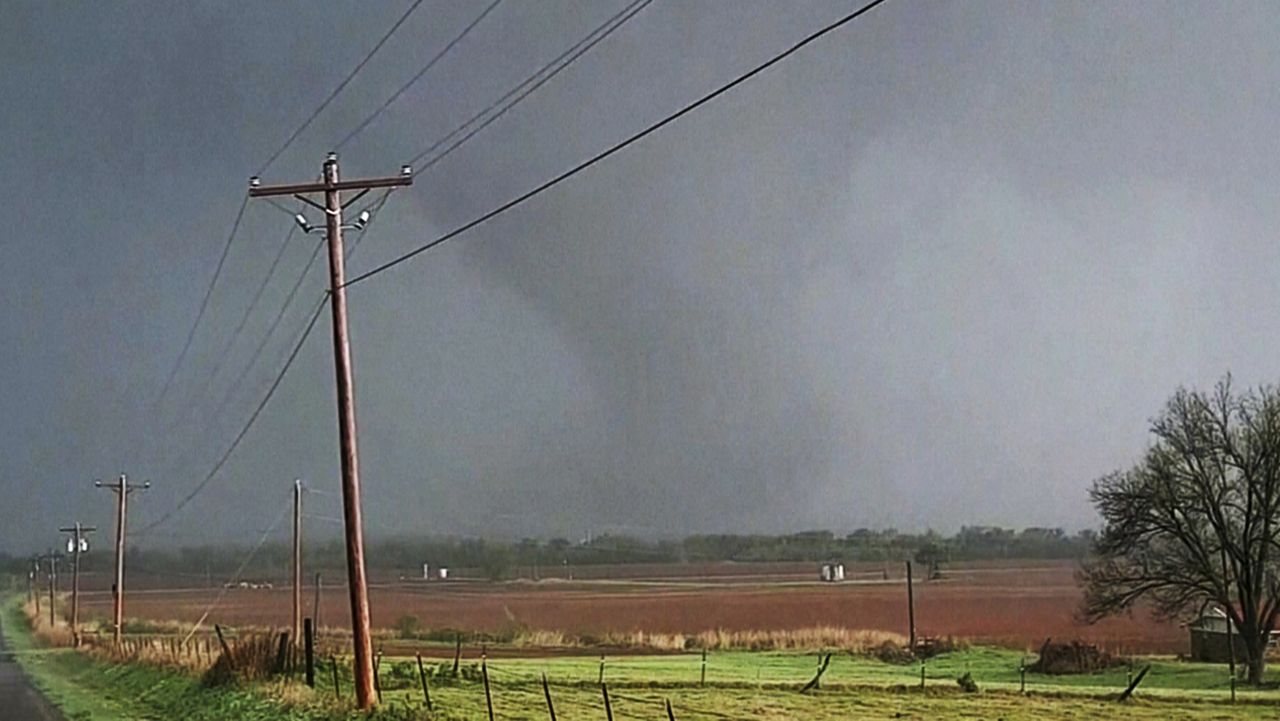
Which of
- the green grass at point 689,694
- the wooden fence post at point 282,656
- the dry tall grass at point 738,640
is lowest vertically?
the dry tall grass at point 738,640

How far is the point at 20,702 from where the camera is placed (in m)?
38.2

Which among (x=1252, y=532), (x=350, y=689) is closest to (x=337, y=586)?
(x=1252, y=532)

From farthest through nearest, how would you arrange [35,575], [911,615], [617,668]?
[35,575], [911,615], [617,668]

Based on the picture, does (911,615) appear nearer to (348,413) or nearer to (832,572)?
(832,572)

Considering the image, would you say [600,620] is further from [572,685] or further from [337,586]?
[572,685]

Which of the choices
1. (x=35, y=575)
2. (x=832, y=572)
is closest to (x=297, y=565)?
(x=832, y=572)

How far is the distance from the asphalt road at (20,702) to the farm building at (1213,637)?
47115 millimetres

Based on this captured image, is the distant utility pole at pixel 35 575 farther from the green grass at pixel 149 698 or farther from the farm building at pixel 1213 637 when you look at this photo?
the farm building at pixel 1213 637

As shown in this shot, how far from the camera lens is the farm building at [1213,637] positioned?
216 ft

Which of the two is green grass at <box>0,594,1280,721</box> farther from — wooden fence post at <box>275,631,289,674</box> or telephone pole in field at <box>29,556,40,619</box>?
telephone pole in field at <box>29,556,40,619</box>

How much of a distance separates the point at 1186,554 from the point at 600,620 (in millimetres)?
31675

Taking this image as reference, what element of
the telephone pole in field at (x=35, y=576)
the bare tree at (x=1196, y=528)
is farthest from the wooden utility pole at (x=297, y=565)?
the telephone pole in field at (x=35, y=576)

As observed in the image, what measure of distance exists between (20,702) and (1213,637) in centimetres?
5015

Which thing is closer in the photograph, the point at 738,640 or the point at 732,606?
the point at 738,640
